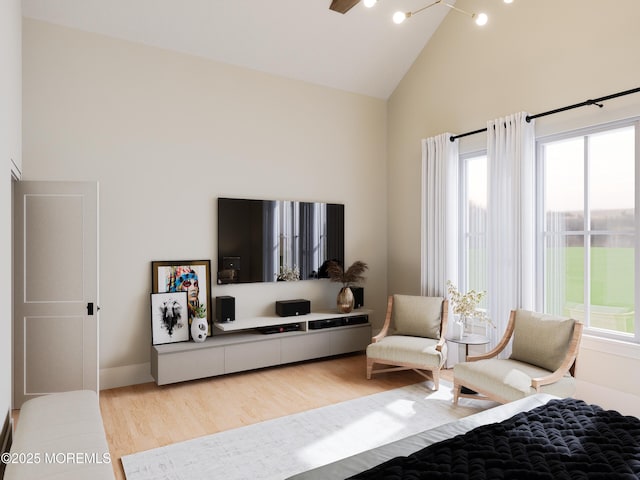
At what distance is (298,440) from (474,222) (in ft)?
9.80

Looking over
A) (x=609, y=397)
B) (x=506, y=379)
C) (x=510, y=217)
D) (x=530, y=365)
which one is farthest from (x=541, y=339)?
(x=510, y=217)

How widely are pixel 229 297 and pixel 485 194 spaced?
2.94 m

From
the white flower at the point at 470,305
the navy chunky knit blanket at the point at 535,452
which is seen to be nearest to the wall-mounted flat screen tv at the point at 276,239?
the white flower at the point at 470,305

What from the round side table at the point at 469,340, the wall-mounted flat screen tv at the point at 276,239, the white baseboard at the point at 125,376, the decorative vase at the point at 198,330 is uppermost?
the wall-mounted flat screen tv at the point at 276,239

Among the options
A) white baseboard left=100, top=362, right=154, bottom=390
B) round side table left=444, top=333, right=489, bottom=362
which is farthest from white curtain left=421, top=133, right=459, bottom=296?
white baseboard left=100, top=362, right=154, bottom=390

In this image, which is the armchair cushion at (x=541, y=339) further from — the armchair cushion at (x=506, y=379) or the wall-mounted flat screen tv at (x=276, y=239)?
the wall-mounted flat screen tv at (x=276, y=239)

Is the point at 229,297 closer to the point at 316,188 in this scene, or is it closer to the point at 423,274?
the point at 316,188

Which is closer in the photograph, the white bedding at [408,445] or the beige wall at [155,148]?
the white bedding at [408,445]

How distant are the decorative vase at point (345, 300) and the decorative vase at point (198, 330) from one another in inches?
64.1

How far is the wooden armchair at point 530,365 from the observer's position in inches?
124

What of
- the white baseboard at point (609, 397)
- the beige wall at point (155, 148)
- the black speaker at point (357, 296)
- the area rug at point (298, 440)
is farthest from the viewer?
the black speaker at point (357, 296)

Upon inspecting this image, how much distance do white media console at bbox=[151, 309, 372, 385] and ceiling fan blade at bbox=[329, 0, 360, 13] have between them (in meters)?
3.26

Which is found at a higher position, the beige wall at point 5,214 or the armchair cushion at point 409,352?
the beige wall at point 5,214

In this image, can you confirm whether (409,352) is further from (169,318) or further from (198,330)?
(169,318)
